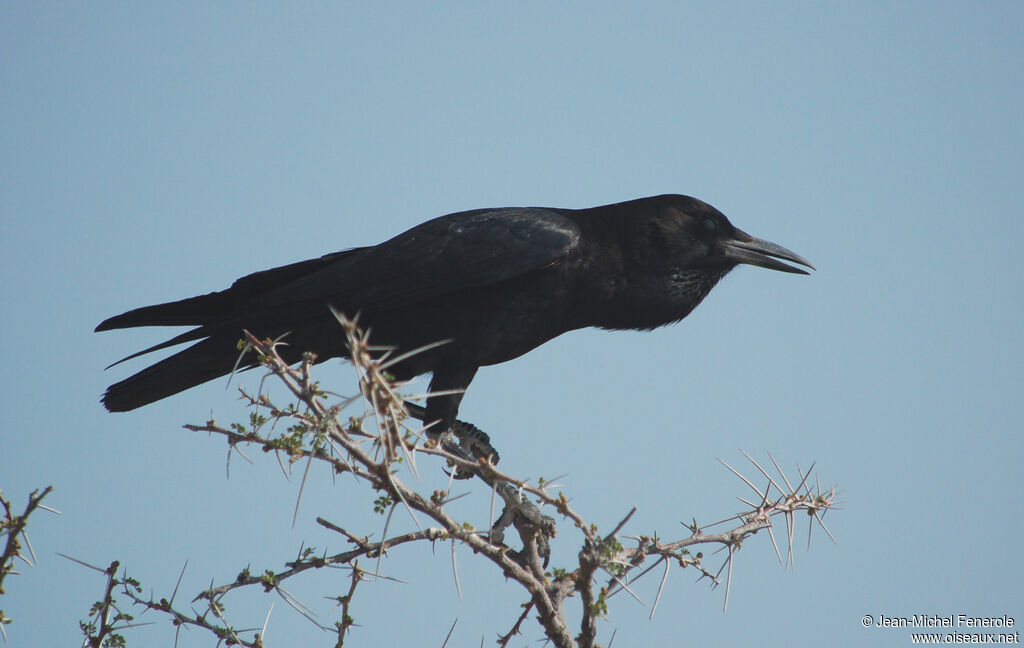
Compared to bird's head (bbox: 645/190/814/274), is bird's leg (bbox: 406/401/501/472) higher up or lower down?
lower down

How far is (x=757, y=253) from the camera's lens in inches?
254

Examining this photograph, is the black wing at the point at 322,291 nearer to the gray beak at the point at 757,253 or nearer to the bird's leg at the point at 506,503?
the bird's leg at the point at 506,503

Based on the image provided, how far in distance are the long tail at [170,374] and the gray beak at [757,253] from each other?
317 cm

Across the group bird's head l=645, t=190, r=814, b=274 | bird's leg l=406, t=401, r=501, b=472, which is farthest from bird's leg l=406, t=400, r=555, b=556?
bird's head l=645, t=190, r=814, b=274

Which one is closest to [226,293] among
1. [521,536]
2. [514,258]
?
[514,258]

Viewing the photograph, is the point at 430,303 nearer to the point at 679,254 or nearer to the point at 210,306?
the point at 210,306

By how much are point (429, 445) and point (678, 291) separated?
3.55m

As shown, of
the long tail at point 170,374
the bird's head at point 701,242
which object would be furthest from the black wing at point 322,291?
the bird's head at point 701,242

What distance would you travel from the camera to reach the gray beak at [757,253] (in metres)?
6.39

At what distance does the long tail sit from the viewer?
17.4 feet

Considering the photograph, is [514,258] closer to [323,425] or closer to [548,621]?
[548,621]

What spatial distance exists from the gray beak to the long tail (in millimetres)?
3169

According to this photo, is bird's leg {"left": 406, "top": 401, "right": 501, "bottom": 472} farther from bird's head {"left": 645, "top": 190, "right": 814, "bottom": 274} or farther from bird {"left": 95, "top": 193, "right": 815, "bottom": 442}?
bird's head {"left": 645, "top": 190, "right": 814, "bottom": 274}

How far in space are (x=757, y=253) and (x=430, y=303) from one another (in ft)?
7.57
